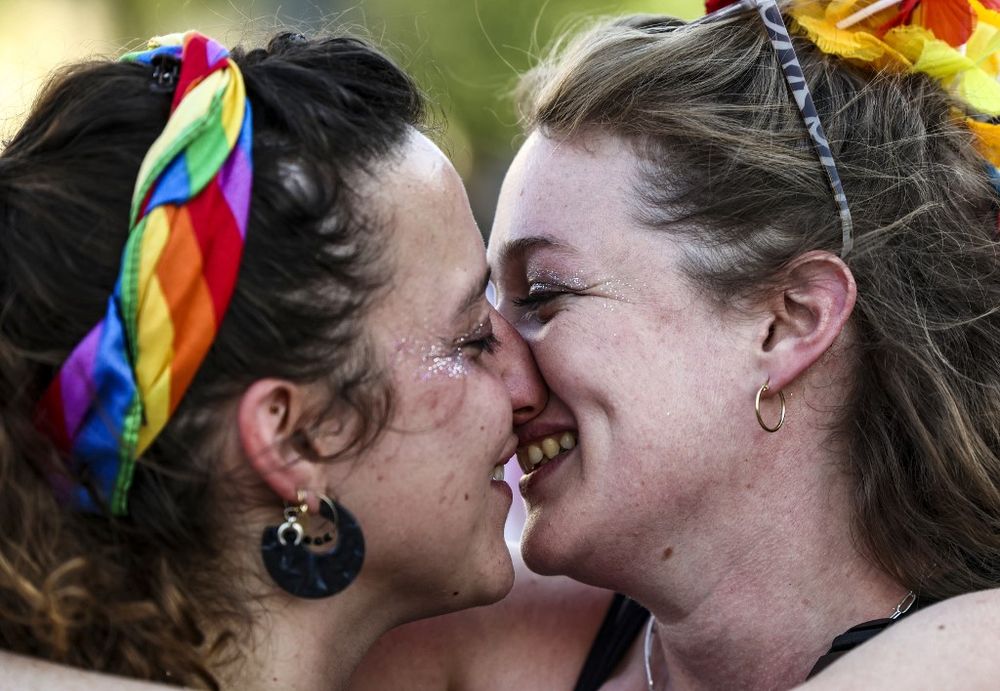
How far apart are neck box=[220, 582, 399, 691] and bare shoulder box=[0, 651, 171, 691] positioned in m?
0.22

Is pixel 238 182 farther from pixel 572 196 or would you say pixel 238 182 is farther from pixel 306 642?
pixel 572 196

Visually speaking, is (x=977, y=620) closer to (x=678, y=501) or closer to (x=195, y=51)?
(x=678, y=501)

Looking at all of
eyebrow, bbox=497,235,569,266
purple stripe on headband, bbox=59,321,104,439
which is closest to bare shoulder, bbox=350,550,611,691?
eyebrow, bbox=497,235,569,266

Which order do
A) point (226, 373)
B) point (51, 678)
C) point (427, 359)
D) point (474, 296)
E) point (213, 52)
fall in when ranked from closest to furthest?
point (51, 678), point (226, 373), point (213, 52), point (427, 359), point (474, 296)

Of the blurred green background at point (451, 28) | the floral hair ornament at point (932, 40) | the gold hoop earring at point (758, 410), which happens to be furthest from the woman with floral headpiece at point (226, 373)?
the blurred green background at point (451, 28)

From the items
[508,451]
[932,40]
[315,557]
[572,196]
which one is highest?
[932,40]

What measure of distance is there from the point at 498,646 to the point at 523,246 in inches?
44.9

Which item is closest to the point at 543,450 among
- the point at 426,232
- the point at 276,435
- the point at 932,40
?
the point at 426,232

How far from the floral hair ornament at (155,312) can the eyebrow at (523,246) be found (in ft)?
3.11

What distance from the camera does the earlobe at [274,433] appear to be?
2139mm

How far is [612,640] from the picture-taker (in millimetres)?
3240

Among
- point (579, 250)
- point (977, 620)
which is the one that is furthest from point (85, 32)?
point (977, 620)

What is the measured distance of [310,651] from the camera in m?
2.29

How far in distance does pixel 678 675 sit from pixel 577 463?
679 millimetres
